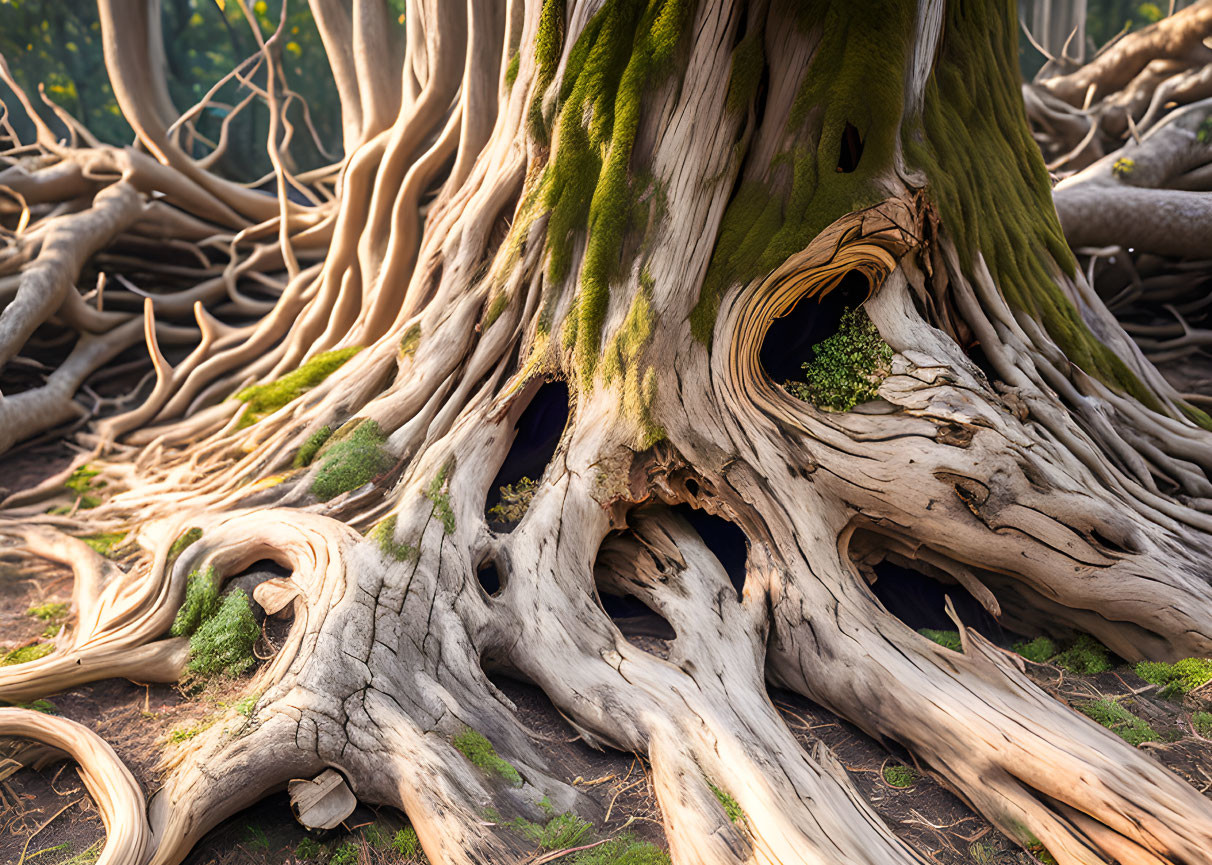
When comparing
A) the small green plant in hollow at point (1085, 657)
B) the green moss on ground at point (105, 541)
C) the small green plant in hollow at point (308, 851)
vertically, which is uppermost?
the small green plant in hollow at point (1085, 657)

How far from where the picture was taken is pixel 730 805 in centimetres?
253

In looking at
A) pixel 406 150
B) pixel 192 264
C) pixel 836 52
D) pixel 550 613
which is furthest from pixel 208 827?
pixel 192 264

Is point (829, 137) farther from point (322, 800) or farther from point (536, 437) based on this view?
point (322, 800)

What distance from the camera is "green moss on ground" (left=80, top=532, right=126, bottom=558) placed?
485 cm

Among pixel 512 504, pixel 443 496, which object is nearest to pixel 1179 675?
pixel 512 504

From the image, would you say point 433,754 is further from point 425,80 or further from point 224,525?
point 425,80

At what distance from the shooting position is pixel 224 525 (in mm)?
3979

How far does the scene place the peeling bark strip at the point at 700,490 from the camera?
269 cm

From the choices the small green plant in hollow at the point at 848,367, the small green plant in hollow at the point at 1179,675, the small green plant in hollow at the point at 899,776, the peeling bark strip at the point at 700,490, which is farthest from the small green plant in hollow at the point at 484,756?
the small green plant in hollow at the point at 1179,675

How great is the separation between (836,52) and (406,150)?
484 cm

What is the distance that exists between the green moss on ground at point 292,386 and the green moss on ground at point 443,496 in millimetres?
2427

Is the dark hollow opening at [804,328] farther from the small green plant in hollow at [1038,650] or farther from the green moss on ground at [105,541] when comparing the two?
the green moss on ground at [105,541]

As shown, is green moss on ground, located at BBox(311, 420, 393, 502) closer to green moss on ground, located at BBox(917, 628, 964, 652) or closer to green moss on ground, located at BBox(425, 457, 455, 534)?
green moss on ground, located at BBox(425, 457, 455, 534)

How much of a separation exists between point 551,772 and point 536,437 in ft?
7.90
